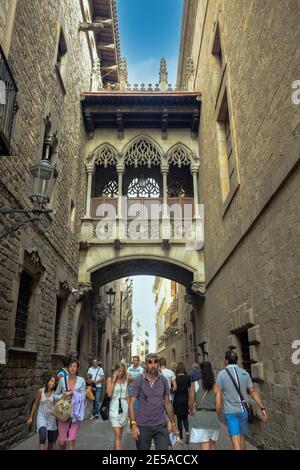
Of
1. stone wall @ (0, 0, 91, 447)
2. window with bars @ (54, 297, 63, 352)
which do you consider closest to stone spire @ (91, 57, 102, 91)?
stone wall @ (0, 0, 91, 447)

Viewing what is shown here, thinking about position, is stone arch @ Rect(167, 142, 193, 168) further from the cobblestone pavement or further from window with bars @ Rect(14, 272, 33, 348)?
the cobblestone pavement

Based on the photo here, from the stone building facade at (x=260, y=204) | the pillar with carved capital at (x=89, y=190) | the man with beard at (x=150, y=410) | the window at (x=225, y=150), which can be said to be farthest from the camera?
the pillar with carved capital at (x=89, y=190)

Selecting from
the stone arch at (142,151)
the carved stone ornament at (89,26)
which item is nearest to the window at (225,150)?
the stone arch at (142,151)

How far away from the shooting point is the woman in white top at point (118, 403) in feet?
16.3

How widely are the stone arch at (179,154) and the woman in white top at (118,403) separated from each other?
369 inches

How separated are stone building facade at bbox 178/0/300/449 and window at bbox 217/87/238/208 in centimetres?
3

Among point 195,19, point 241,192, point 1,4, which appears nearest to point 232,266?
point 241,192

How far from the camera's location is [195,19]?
536 inches

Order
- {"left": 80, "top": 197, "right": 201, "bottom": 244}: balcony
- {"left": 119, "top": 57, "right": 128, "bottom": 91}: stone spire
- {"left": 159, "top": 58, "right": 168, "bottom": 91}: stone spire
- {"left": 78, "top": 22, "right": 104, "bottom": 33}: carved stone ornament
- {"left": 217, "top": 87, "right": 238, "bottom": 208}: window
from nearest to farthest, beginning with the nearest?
{"left": 217, "top": 87, "right": 238, "bottom": 208}: window → {"left": 80, "top": 197, "right": 201, "bottom": 244}: balcony → {"left": 78, "top": 22, "right": 104, "bottom": 33}: carved stone ornament → {"left": 159, "top": 58, "right": 168, "bottom": 91}: stone spire → {"left": 119, "top": 57, "right": 128, "bottom": 91}: stone spire

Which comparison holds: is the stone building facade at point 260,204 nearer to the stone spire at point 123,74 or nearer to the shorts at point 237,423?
the shorts at point 237,423

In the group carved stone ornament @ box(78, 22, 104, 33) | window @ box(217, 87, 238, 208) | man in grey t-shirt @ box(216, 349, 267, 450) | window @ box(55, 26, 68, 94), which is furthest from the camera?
carved stone ornament @ box(78, 22, 104, 33)

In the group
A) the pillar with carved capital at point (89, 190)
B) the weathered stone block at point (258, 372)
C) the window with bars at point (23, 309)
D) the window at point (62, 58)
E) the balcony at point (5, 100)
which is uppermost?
the window at point (62, 58)

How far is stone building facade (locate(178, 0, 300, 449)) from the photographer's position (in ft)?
15.4
